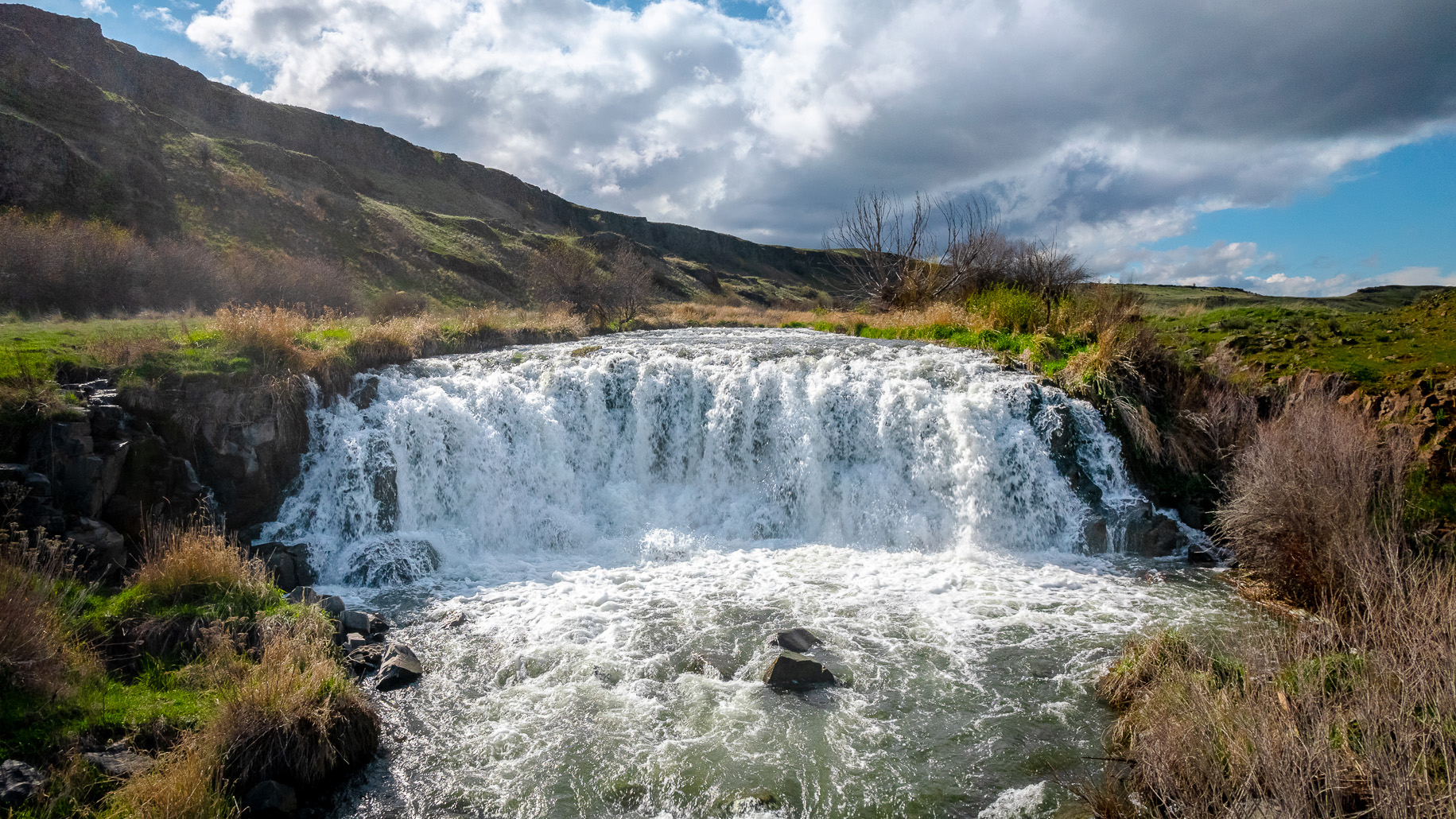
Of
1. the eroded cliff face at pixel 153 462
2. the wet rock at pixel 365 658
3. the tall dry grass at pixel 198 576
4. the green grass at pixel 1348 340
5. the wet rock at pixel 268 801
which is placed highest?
the green grass at pixel 1348 340

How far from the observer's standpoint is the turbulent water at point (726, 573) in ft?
18.5

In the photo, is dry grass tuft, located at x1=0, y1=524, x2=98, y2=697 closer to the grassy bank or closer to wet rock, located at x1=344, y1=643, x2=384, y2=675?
the grassy bank

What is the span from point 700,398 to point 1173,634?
29.1 feet

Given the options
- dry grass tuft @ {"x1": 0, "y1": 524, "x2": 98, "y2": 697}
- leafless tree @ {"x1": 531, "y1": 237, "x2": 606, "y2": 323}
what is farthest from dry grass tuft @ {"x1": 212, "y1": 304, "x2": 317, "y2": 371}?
leafless tree @ {"x1": 531, "y1": 237, "x2": 606, "y2": 323}

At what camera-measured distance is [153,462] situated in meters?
9.21

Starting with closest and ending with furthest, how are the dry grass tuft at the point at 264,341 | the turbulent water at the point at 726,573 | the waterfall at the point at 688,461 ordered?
the turbulent water at the point at 726,573 < the waterfall at the point at 688,461 < the dry grass tuft at the point at 264,341

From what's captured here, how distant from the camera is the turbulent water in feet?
18.5

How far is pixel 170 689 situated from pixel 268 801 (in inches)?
67.7

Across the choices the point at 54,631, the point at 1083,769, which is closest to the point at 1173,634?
the point at 1083,769

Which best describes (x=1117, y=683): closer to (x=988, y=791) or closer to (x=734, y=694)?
(x=988, y=791)

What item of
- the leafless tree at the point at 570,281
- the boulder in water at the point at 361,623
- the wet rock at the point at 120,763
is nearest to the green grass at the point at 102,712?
the wet rock at the point at 120,763

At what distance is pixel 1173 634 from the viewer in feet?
21.4

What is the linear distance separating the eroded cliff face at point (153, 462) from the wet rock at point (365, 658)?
290 cm

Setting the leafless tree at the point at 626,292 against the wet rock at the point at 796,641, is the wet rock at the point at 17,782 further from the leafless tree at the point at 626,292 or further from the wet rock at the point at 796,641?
the leafless tree at the point at 626,292
